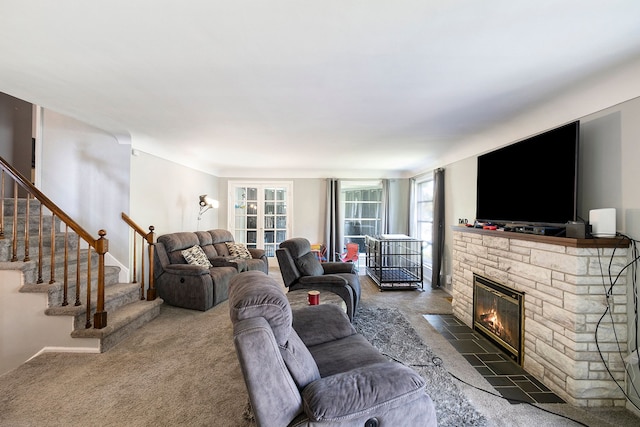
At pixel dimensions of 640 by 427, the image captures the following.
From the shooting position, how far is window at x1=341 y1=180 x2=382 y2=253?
6.86 metres

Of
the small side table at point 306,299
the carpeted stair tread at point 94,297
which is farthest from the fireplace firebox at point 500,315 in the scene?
the carpeted stair tread at point 94,297

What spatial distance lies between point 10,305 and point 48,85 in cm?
215

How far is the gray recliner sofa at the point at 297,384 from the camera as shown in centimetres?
116

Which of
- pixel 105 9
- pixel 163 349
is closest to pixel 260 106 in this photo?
pixel 105 9

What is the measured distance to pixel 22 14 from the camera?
4.80 ft

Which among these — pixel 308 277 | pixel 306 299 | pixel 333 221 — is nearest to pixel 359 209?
pixel 333 221

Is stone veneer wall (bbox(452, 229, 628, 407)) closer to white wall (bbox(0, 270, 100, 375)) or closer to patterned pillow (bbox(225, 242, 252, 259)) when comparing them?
white wall (bbox(0, 270, 100, 375))

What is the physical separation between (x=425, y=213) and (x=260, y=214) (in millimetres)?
3802

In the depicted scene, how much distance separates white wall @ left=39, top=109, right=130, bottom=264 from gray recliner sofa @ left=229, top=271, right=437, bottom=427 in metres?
3.50

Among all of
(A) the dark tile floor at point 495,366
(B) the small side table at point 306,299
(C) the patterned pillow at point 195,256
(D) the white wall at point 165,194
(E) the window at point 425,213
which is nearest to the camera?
(A) the dark tile floor at point 495,366

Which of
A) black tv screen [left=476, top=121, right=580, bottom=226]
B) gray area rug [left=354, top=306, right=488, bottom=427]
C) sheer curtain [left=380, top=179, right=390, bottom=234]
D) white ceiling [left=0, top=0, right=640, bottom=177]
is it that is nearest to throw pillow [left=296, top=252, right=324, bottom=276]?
gray area rug [left=354, top=306, right=488, bottom=427]

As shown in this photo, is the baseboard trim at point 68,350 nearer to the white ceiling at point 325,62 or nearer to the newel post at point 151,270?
the newel post at point 151,270

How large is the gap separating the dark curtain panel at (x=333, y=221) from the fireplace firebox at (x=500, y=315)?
3.56 metres

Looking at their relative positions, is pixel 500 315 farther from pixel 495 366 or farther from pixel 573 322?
pixel 573 322
